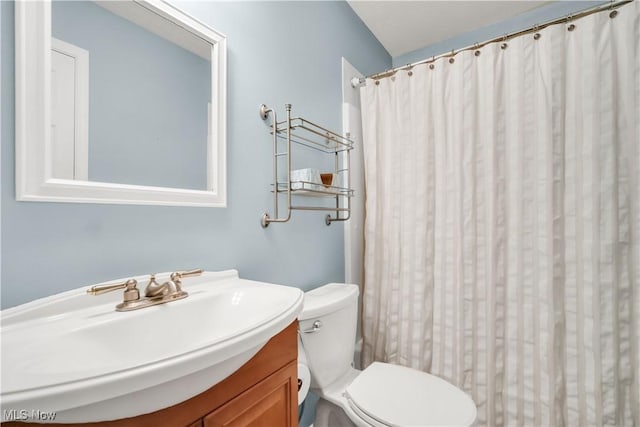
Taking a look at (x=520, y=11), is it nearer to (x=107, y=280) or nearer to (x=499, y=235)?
(x=499, y=235)

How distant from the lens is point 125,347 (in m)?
0.65

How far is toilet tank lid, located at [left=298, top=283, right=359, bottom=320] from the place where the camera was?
1138 millimetres

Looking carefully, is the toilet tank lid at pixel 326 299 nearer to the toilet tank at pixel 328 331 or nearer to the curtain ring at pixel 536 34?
the toilet tank at pixel 328 331

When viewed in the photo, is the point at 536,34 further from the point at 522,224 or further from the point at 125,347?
the point at 125,347

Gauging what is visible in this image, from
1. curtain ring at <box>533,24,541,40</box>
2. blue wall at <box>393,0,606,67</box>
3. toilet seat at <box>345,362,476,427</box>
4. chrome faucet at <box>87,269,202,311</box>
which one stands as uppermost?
blue wall at <box>393,0,606,67</box>

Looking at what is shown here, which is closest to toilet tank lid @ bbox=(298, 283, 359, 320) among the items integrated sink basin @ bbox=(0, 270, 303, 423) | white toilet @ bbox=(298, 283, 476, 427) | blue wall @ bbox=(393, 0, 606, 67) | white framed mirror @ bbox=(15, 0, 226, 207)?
white toilet @ bbox=(298, 283, 476, 427)

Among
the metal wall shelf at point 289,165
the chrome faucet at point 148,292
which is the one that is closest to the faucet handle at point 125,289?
the chrome faucet at point 148,292

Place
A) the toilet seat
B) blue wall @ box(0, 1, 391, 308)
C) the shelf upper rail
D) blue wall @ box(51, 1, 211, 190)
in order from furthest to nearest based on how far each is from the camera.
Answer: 1. the shelf upper rail
2. the toilet seat
3. blue wall @ box(51, 1, 211, 190)
4. blue wall @ box(0, 1, 391, 308)

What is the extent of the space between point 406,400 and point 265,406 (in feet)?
2.27

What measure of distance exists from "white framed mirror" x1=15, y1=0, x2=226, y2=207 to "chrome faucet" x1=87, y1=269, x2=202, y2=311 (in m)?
0.22

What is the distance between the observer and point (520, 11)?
1872 mm

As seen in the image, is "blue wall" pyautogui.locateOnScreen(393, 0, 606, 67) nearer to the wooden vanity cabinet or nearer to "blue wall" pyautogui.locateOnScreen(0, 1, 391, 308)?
"blue wall" pyautogui.locateOnScreen(0, 1, 391, 308)

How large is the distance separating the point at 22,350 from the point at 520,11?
2.72 meters

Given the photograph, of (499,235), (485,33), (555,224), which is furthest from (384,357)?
(485,33)
